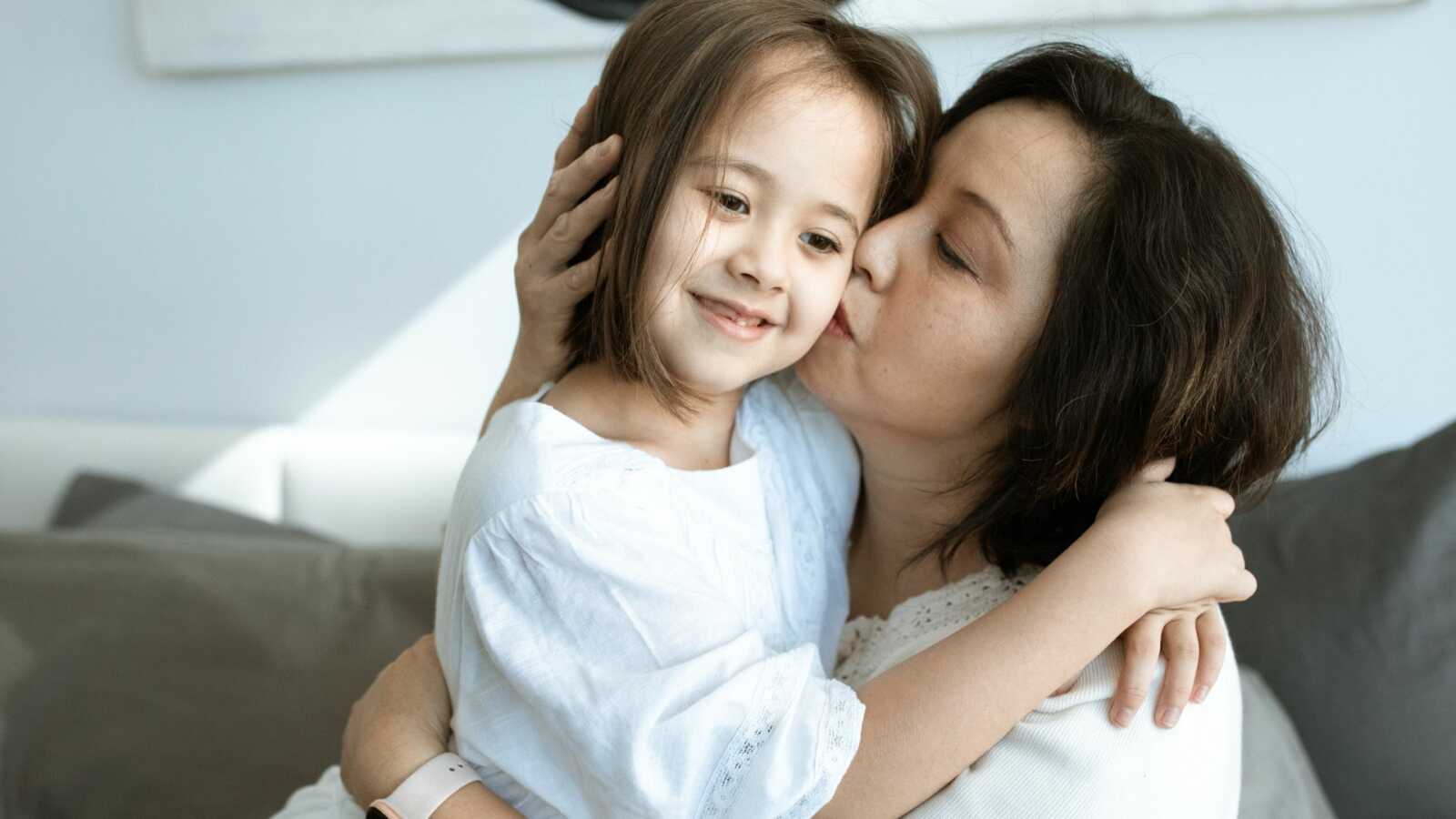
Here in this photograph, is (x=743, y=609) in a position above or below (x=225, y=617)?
above

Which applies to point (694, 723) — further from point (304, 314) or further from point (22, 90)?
point (22, 90)

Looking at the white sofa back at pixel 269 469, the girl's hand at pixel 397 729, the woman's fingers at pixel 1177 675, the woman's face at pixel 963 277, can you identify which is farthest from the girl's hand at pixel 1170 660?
the white sofa back at pixel 269 469

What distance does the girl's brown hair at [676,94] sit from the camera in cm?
98

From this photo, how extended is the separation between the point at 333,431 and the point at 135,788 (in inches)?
32.8

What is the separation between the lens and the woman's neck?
46.4 inches

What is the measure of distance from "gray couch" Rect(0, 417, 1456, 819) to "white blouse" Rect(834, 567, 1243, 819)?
484mm

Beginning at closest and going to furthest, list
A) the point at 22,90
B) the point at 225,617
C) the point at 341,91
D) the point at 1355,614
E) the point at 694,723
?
the point at 694,723 → the point at 1355,614 → the point at 225,617 → the point at 341,91 → the point at 22,90

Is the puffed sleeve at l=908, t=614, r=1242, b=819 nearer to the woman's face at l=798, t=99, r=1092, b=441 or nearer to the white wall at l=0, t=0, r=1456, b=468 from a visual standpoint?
the woman's face at l=798, t=99, r=1092, b=441

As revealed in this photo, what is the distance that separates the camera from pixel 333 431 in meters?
2.19

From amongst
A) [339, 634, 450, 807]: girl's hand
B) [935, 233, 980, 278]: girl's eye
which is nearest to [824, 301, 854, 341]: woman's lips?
[935, 233, 980, 278]: girl's eye

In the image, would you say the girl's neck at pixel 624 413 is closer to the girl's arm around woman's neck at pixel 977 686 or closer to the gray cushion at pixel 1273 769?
the girl's arm around woman's neck at pixel 977 686

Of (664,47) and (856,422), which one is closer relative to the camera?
(664,47)

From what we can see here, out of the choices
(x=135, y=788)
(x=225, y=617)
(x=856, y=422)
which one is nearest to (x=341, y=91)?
(x=225, y=617)

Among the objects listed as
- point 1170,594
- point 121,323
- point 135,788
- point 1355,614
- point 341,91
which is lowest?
point 135,788
